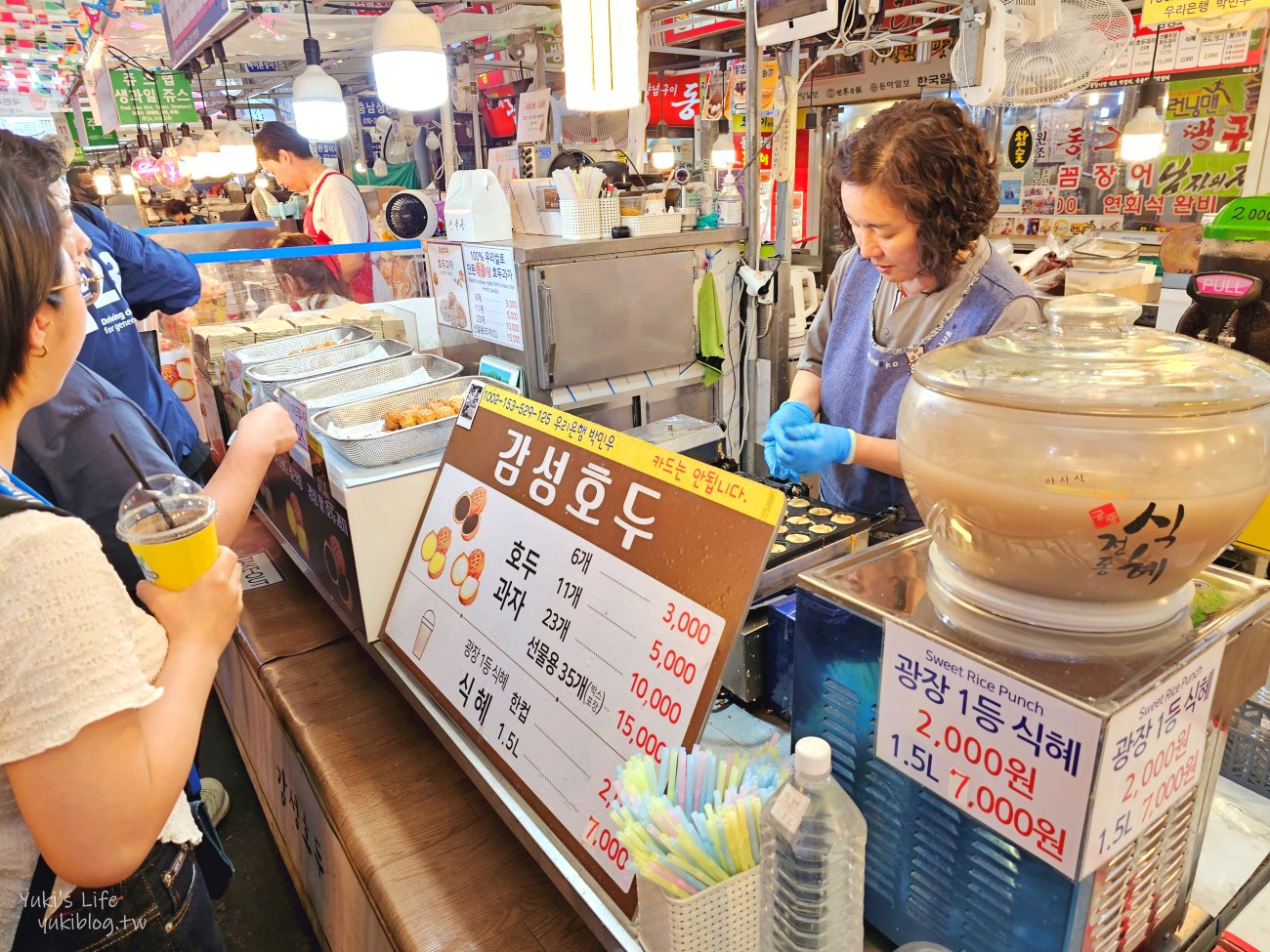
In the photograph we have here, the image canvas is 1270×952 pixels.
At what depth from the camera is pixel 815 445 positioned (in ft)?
5.33

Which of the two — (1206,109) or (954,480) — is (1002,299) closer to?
(954,480)

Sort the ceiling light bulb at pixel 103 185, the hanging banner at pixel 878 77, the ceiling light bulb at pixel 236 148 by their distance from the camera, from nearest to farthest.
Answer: the ceiling light bulb at pixel 236 148 → the hanging banner at pixel 878 77 → the ceiling light bulb at pixel 103 185

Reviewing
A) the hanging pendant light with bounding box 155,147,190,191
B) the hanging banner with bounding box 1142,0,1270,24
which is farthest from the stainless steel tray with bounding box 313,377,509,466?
the hanging pendant light with bounding box 155,147,190,191

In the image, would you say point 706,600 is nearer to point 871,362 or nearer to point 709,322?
point 871,362

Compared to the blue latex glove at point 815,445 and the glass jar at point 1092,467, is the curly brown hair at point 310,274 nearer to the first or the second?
the blue latex glove at point 815,445

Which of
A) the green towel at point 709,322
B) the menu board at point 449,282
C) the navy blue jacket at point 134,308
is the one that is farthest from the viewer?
the green towel at point 709,322

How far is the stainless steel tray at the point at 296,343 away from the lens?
2.58 metres

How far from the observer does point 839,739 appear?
924mm

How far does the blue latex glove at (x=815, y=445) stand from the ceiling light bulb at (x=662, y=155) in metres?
8.91

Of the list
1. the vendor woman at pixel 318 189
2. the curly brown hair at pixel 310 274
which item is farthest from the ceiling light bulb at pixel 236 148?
the curly brown hair at pixel 310 274

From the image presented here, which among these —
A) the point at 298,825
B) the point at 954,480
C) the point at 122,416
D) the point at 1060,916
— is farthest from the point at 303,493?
the point at 1060,916

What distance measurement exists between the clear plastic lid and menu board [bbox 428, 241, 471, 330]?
250 centimetres

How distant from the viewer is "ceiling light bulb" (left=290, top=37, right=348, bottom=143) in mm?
4484

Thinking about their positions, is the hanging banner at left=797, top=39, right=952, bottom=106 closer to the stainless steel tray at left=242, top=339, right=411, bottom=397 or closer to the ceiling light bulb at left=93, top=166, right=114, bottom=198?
the stainless steel tray at left=242, top=339, right=411, bottom=397
